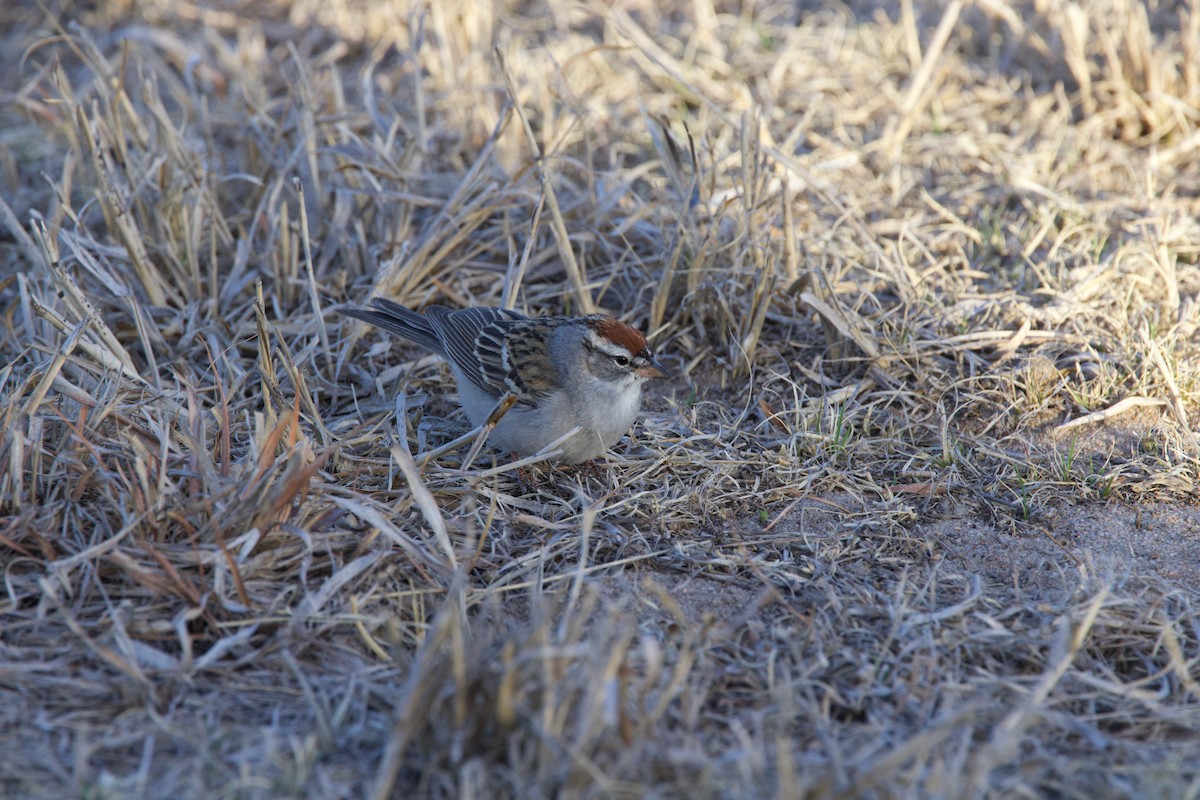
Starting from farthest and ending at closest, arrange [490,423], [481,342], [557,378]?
[481,342] → [557,378] → [490,423]

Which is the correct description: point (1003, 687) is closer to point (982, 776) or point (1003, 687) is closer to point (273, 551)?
point (982, 776)

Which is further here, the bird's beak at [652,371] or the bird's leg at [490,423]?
the bird's beak at [652,371]

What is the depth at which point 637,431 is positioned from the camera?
5.05m

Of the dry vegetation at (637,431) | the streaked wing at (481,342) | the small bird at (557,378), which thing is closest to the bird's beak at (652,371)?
the small bird at (557,378)

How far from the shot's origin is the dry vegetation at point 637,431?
314 centimetres

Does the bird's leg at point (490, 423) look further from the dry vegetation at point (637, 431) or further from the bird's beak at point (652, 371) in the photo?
the bird's beak at point (652, 371)

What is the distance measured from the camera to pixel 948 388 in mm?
5047

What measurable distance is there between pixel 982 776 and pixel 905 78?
19.1 ft

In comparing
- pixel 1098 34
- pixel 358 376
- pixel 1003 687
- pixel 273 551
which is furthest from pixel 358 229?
pixel 1098 34

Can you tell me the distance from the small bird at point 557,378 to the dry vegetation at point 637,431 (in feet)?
0.66

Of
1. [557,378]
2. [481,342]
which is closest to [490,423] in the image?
[557,378]

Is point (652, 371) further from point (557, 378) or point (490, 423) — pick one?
point (490, 423)

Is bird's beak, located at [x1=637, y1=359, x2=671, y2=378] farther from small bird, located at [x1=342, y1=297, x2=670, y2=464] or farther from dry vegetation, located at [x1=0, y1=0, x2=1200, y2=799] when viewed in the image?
dry vegetation, located at [x1=0, y1=0, x2=1200, y2=799]

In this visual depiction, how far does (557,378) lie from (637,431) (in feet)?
1.72
